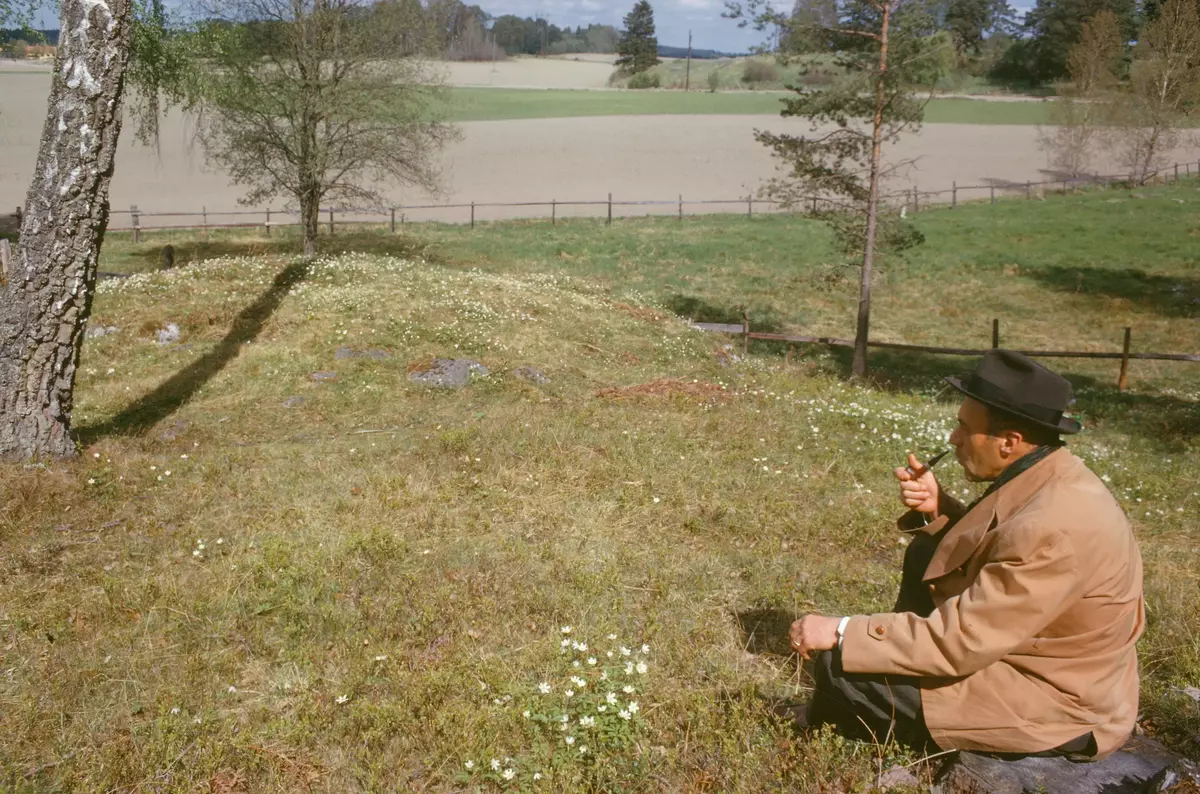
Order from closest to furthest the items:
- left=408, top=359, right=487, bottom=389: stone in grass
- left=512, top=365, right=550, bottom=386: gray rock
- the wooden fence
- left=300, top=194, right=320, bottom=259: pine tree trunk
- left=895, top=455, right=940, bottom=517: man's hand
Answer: left=895, top=455, right=940, bottom=517: man's hand, left=408, top=359, right=487, bottom=389: stone in grass, left=512, top=365, right=550, bottom=386: gray rock, the wooden fence, left=300, top=194, right=320, bottom=259: pine tree trunk

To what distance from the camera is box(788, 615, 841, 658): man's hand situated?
11.2 ft

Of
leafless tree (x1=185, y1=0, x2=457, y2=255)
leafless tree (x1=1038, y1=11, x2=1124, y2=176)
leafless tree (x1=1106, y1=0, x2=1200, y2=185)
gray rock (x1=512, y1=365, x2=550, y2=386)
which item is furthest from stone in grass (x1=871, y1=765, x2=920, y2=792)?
leafless tree (x1=1038, y1=11, x2=1124, y2=176)

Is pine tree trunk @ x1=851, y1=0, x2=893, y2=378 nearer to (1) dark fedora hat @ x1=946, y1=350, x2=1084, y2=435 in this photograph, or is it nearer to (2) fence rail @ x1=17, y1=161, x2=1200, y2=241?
(1) dark fedora hat @ x1=946, y1=350, x2=1084, y2=435

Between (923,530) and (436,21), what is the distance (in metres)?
25.3

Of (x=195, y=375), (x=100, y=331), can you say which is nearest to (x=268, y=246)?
(x=100, y=331)

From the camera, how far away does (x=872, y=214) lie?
56.1 feet

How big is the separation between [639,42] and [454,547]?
142m

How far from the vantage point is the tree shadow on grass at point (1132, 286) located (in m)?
23.0

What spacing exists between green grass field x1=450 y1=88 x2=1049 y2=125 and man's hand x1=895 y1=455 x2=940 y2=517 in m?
79.7

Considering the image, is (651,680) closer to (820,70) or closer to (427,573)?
(427,573)

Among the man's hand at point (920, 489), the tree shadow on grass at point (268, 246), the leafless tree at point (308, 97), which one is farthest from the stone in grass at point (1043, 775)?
the tree shadow on grass at point (268, 246)

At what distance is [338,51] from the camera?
2277 cm

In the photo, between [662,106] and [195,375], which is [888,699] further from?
[662,106]

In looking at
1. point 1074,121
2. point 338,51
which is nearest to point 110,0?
point 338,51
